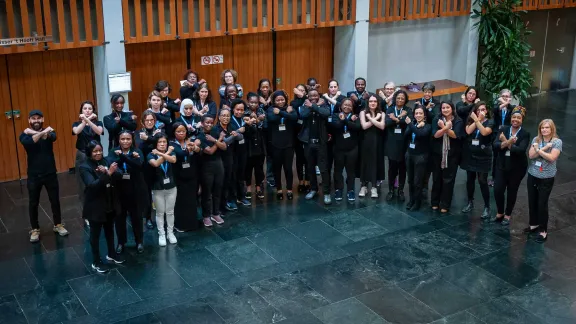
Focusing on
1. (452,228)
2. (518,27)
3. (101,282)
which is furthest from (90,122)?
(518,27)

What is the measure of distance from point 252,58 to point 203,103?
9.22ft

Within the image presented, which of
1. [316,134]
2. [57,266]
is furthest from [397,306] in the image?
[57,266]

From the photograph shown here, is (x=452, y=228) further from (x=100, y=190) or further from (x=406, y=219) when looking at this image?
(x=100, y=190)

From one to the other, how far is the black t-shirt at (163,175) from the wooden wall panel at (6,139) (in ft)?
11.4

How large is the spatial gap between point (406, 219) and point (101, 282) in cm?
418

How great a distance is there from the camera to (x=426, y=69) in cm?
1453

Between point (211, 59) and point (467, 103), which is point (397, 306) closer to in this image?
point (467, 103)

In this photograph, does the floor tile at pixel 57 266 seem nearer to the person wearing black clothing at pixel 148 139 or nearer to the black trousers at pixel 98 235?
the black trousers at pixel 98 235

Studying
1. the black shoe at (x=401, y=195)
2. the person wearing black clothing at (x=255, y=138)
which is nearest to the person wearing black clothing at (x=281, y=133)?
the person wearing black clothing at (x=255, y=138)

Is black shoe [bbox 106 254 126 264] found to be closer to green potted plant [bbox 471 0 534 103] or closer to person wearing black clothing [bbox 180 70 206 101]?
person wearing black clothing [bbox 180 70 206 101]

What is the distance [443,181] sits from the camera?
973 centimetres

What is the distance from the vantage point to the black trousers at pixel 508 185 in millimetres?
9047

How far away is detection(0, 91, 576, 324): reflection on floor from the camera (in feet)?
23.8

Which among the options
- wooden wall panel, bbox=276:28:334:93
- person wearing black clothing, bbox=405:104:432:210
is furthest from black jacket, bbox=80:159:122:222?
wooden wall panel, bbox=276:28:334:93
